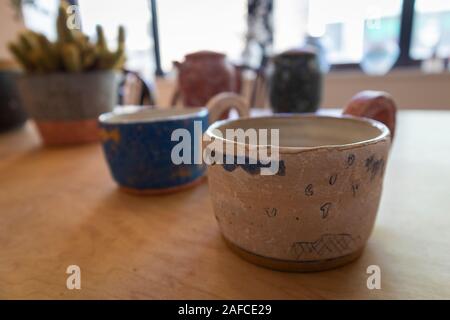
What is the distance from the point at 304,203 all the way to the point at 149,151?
8.2 inches

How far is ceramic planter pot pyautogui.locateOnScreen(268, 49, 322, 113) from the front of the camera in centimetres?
63

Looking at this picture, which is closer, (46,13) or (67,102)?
(67,102)

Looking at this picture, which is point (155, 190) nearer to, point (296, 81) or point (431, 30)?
point (296, 81)

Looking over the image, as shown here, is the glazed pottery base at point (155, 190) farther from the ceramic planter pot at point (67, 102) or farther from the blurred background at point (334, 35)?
the blurred background at point (334, 35)

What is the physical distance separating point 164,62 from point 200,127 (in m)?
2.04

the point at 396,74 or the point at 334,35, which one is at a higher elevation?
the point at 334,35

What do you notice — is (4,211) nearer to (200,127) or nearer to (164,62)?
(200,127)

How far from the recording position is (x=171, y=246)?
27cm

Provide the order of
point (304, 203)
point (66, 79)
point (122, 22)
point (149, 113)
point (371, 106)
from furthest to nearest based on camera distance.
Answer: point (122, 22), point (66, 79), point (149, 113), point (371, 106), point (304, 203)

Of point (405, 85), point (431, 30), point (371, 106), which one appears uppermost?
point (431, 30)

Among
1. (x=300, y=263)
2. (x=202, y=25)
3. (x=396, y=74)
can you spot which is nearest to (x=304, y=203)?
(x=300, y=263)

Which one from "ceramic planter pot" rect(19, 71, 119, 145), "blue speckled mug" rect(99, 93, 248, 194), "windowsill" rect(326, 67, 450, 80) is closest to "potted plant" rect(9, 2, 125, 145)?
"ceramic planter pot" rect(19, 71, 119, 145)

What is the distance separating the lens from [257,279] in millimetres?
222

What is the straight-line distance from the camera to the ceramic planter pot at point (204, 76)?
62cm
